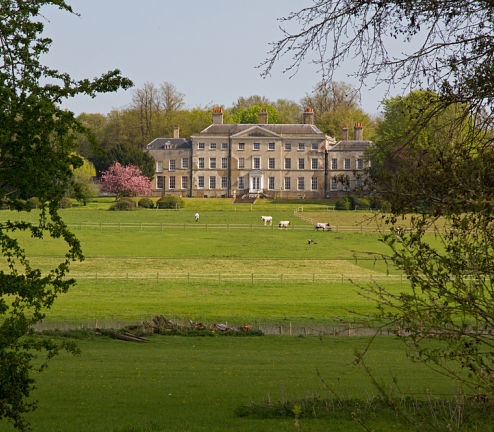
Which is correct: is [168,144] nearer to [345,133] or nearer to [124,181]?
[124,181]

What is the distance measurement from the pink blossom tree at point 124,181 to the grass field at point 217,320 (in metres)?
17.4

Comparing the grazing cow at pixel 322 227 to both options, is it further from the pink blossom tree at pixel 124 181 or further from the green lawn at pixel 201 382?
the green lawn at pixel 201 382

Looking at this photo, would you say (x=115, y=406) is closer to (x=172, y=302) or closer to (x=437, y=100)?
(x=437, y=100)

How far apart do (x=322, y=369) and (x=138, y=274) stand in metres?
24.7

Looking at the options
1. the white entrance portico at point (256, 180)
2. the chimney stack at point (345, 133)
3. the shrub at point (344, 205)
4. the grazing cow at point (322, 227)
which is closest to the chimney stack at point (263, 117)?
the white entrance portico at point (256, 180)

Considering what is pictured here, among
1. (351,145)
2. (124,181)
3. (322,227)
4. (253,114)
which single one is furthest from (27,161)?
(253,114)

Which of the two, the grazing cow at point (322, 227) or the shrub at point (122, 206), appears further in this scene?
the shrub at point (122, 206)

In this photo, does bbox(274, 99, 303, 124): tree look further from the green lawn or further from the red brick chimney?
the green lawn

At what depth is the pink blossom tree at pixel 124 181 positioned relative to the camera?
88.4m

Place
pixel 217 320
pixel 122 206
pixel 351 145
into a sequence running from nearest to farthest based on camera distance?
pixel 217 320
pixel 122 206
pixel 351 145

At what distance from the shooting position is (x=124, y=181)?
89.0 m

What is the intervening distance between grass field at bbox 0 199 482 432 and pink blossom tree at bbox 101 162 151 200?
17.4m

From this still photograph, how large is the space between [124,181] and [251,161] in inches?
675

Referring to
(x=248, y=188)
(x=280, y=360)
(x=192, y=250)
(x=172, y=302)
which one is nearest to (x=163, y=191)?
(x=248, y=188)
